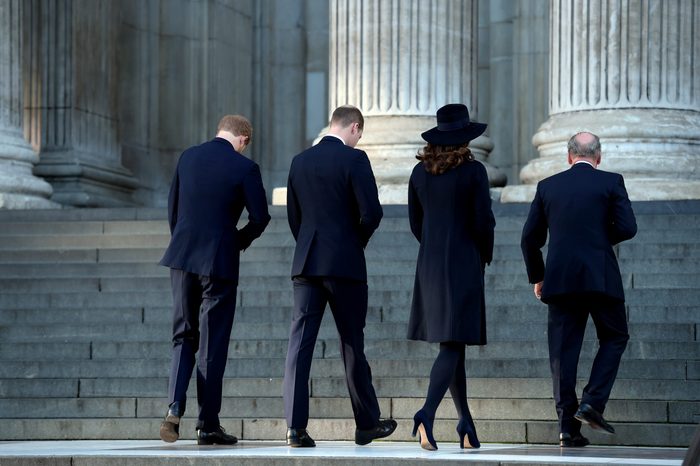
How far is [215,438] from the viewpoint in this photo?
33.4 ft

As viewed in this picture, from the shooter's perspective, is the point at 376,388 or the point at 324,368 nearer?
the point at 376,388

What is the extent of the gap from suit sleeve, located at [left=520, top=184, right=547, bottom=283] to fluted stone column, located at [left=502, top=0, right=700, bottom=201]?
18.8 feet

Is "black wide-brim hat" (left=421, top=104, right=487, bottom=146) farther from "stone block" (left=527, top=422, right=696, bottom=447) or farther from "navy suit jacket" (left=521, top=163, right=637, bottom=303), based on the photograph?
"stone block" (left=527, top=422, right=696, bottom=447)

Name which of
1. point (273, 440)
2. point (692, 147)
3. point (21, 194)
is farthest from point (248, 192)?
point (21, 194)

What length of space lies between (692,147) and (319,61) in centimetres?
900

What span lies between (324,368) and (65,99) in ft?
32.0

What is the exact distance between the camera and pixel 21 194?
18.5 metres

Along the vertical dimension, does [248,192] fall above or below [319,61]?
below

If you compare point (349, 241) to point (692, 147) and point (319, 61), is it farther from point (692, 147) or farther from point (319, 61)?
point (319, 61)

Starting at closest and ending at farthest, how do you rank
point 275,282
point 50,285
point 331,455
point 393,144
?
point 331,455, point 275,282, point 50,285, point 393,144

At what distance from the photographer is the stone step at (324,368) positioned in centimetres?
1146

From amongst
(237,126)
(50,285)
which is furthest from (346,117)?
(50,285)

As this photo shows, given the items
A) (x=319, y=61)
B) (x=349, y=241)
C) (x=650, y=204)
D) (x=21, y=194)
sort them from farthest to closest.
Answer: (x=319, y=61), (x=21, y=194), (x=650, y=204), (x=349, y=241)

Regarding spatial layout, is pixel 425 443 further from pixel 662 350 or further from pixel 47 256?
pixel 47 256
